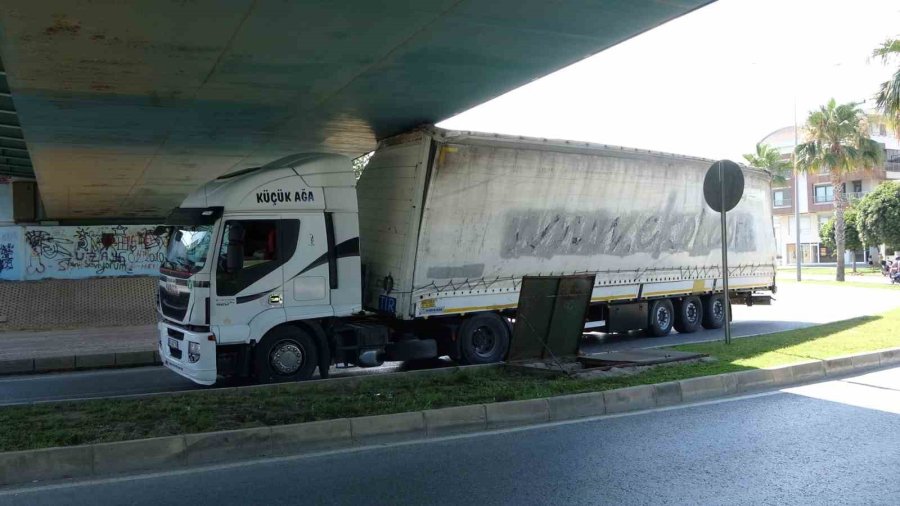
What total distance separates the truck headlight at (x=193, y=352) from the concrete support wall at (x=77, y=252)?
1468 cm

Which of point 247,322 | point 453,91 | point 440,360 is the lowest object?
point 440,360

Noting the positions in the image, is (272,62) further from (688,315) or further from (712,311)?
(712,311)

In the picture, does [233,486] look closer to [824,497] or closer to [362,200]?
[824,497]

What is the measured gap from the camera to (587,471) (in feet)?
18.8

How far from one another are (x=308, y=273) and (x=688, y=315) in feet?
31.6

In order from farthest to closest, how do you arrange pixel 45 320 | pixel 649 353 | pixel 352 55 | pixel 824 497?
pixel 45 320, pixel 649 353, pixel 352 55, pixel 824 497

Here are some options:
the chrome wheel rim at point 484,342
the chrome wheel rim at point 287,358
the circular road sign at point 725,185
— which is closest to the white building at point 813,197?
the circular road sign at point 725,185

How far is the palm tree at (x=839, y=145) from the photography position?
1513 inches

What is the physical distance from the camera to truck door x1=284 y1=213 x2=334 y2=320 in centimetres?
971

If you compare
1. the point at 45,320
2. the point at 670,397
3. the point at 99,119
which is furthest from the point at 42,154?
the point at 670,397

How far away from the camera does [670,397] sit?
8.38 metres

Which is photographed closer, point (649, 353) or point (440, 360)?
point (649, 353)

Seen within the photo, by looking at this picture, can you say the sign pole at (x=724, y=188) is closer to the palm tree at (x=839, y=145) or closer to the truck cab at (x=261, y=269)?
the truck cab at (x=261, y=269)

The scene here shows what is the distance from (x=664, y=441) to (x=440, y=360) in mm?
6657
